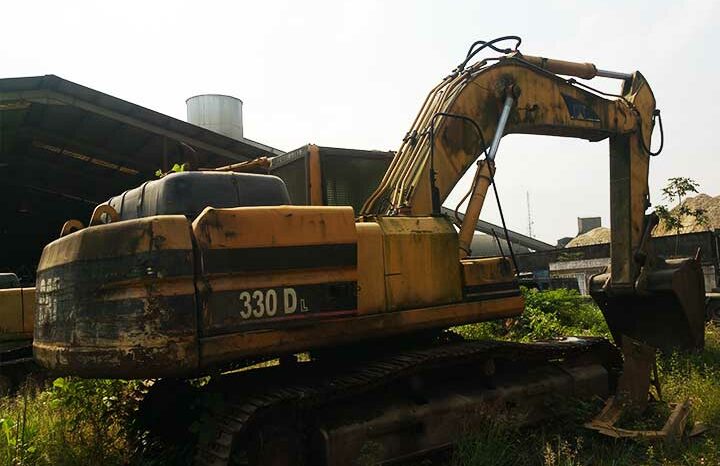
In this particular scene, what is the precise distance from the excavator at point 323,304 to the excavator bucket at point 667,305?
4.11 feet

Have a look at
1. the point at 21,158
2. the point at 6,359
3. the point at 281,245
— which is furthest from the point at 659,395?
the point at 21,158

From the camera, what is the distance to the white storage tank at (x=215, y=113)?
2438 centimetres

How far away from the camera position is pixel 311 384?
13.1 feet

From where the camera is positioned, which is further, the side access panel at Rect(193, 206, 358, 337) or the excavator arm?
the excavator arm

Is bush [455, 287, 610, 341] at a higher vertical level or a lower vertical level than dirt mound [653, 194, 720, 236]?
lower

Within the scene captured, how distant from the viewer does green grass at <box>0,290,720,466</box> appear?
424cm

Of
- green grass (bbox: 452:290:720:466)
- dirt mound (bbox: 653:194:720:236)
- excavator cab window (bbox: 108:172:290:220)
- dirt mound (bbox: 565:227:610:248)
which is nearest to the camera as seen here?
excavator cab window (bbox: 108:172:290:220)

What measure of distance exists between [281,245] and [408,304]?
3.68ft

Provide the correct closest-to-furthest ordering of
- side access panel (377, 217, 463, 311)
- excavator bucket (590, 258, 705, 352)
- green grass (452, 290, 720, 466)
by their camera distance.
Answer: green grass (452, 290, 720, 466) < side access panel (377, 217, 463, 311) < excavator bucket (590, 258, 705, 352)

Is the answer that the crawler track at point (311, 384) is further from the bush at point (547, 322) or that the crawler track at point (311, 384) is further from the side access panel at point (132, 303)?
the bush at point (547, 322)

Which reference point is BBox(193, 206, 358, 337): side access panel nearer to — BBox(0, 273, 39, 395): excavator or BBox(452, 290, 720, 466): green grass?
BBox(452, 290, 720, 466): green grass

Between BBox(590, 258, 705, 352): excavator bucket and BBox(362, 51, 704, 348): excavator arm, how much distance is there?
11mm

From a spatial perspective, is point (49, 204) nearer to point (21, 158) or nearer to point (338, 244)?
point (21, 158)

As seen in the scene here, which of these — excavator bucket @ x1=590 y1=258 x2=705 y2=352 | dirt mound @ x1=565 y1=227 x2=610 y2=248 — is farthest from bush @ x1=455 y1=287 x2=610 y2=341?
dirt mound @ x1=565 y1=227 x2=610 y2=248
